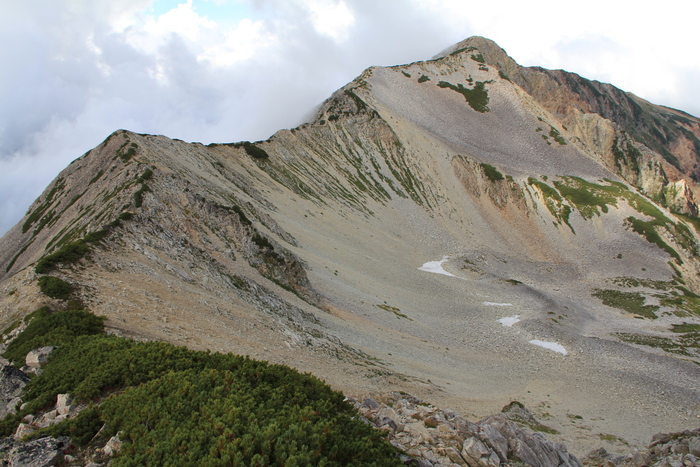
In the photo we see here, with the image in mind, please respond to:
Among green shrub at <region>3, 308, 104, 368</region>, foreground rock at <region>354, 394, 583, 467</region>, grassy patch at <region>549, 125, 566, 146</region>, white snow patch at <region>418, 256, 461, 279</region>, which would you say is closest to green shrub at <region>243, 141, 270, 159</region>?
white snow patch at <region>418, 256, 461, 279</region>

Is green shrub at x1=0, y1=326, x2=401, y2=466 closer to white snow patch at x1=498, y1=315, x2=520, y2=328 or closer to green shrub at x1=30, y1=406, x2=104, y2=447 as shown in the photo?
green shrub at x1=30, y1=406, x2=104, y2=447

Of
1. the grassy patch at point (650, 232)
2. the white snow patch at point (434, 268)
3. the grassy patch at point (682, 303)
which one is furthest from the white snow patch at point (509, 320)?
the grassy patch at point (650, 232)

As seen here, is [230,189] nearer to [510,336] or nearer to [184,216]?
[184,216]

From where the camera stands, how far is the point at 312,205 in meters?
69.9

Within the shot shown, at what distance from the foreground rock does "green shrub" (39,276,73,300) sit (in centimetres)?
1460

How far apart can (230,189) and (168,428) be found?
1852 inches

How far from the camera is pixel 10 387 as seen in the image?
12977 millimetres

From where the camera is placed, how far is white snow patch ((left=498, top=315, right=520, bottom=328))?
4891cm

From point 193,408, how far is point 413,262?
57590 mm

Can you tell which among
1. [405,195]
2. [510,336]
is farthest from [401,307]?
[405,195]

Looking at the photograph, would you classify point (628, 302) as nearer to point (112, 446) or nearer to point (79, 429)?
point (112, 446)

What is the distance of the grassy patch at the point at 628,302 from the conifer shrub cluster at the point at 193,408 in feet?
206

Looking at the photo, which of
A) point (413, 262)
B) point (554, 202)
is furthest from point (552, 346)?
point (554, 202)

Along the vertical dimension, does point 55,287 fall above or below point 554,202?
below
